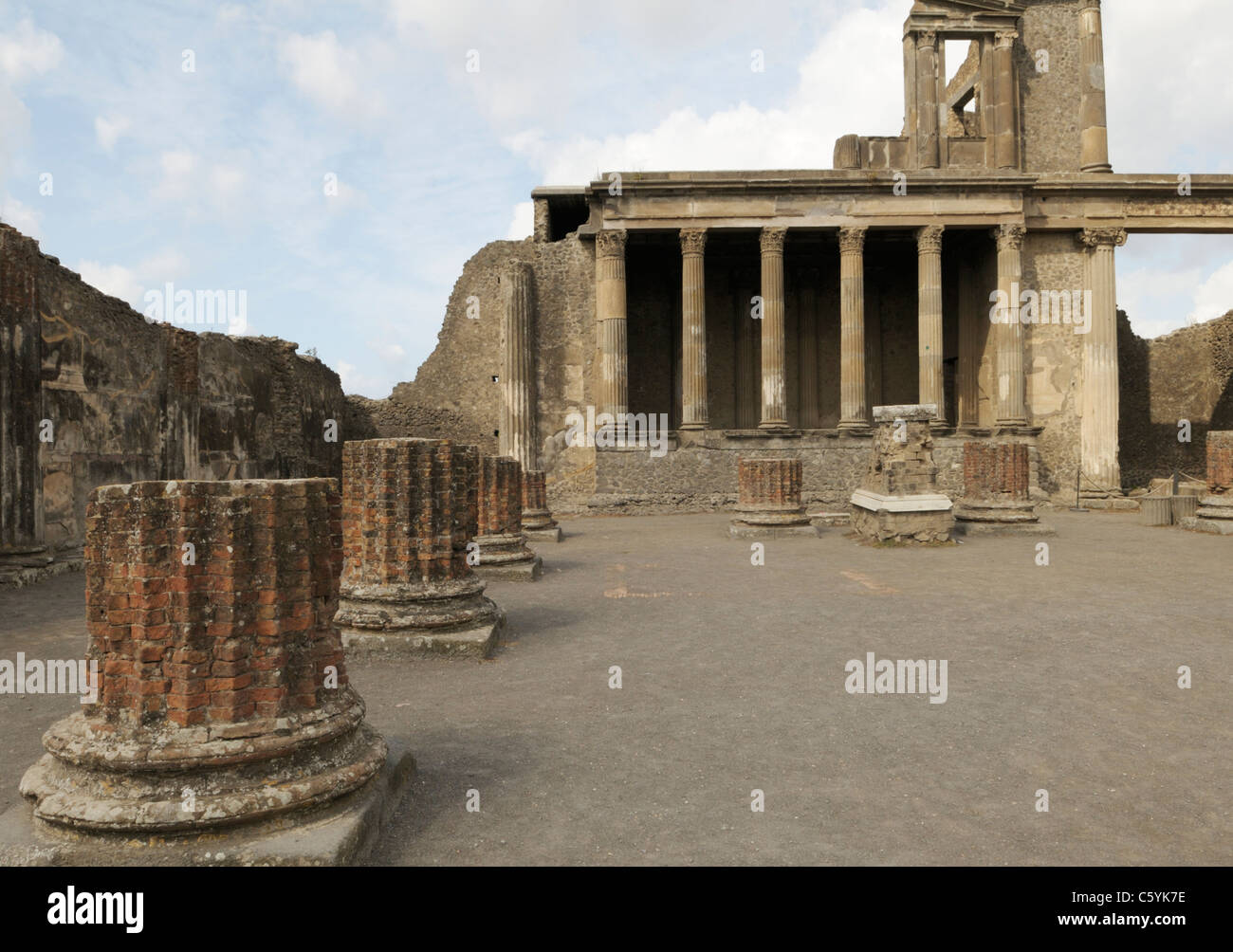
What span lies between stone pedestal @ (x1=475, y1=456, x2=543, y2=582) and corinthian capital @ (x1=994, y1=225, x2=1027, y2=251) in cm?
1637

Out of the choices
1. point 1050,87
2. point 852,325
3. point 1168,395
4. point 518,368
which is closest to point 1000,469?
point 852,325

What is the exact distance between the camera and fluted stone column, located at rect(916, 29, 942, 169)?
2103 cm

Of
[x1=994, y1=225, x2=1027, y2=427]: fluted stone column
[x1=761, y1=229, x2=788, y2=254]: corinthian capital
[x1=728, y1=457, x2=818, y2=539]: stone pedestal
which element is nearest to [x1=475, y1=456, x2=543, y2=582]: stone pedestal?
[x1=728, y1=457, x2=818, y2=539]: stone pedestal

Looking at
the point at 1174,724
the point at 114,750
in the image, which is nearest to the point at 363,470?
the point at 114,750

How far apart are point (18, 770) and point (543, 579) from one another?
5.50m

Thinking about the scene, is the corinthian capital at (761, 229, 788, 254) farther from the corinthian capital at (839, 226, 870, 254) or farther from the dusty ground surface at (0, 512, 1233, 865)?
Result: the dusty ground surface at (0, 512, 1233, 865)

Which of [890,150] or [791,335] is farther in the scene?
[791,335]

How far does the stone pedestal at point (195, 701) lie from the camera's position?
2.45 metres

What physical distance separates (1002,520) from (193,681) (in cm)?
1199

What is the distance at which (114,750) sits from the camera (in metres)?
2.52

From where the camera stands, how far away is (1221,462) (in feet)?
40.5

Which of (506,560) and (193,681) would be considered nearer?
(193,681)

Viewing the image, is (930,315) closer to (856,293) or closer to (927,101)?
(856,293)
